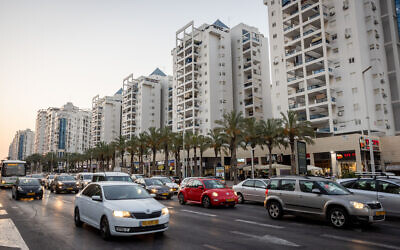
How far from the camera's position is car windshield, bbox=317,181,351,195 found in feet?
33.8

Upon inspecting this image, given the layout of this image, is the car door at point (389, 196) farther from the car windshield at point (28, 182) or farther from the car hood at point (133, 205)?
the car windshield at point (28, 182)

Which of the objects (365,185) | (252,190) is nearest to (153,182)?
(252,190)

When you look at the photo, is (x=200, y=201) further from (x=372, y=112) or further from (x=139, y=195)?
(x=372, y=112)

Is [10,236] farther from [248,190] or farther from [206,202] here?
[248,190]

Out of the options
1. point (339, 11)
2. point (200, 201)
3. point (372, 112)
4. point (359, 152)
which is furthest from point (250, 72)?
point (200, 201)

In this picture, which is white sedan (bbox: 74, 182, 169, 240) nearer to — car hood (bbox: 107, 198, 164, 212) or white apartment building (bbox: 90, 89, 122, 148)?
car hood (bbox: 107, 198, 164, 212)

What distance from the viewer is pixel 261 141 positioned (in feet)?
131

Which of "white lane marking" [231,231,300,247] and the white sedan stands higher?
the white sedan

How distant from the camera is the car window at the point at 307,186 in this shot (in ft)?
35.3

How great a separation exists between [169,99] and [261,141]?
2294 inches

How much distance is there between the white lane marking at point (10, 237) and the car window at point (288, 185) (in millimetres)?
8872

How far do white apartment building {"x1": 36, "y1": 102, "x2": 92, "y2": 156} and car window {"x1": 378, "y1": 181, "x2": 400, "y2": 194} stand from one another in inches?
6329

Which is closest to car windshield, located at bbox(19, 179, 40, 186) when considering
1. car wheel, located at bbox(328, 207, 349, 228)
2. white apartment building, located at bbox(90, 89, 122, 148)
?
car wheel, located at bbox(328, 207, 349, 228)

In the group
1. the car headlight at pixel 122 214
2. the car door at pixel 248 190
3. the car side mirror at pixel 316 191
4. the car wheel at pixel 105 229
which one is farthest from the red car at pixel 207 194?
the car headlight at pixel 122 214
